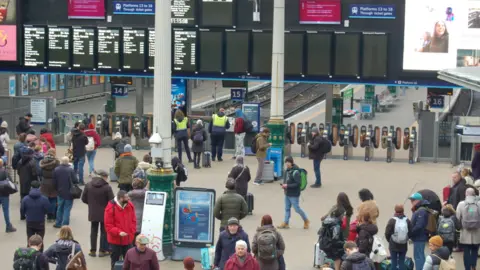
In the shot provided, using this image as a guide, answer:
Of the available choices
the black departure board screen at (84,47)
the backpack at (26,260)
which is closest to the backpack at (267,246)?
the backpack at (26,260)

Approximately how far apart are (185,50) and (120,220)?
14.5 meters

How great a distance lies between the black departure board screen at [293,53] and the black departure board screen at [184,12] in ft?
9.01

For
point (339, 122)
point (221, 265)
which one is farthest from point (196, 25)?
point (221, 265)

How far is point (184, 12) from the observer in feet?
100.0

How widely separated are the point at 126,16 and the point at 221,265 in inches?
675

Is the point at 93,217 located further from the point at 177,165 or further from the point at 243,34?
the point at 243,34

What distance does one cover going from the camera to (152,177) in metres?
17.8

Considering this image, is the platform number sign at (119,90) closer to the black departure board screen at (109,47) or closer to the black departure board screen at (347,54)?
the black departure board screen at (109,47)

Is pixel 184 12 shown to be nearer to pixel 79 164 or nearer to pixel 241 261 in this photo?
pixel 79 164

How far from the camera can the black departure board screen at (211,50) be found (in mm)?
30594

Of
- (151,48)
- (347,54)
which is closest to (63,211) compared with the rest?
(151,48)

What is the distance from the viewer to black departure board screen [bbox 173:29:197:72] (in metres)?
30.6

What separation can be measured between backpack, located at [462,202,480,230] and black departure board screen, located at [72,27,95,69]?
644 inches

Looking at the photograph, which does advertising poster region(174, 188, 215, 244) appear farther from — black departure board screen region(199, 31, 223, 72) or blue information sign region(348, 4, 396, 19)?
blue information sign region(348, 4, 396, 19)
